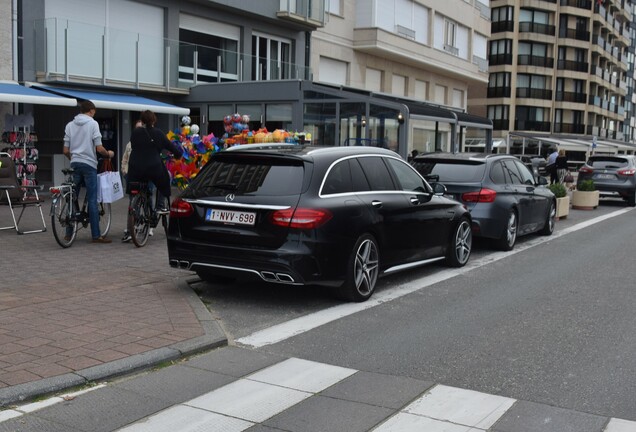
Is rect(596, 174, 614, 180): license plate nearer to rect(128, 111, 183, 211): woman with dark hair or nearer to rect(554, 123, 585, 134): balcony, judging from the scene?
rect(128, 111, 183, 211): woman with dark hair

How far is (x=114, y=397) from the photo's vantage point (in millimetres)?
4805

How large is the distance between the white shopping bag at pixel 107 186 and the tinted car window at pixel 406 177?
4.62 meters

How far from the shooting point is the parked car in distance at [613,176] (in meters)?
24.5

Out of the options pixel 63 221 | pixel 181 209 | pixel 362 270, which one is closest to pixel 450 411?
pixel 362 270

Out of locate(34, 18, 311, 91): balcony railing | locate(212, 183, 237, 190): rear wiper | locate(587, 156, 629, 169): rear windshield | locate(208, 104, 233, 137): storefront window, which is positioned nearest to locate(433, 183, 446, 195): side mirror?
locate(212, 183, 237, 190): rear wiper

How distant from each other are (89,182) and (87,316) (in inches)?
180

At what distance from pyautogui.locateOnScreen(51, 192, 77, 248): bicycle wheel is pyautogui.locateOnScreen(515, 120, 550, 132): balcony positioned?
7028 centimetres

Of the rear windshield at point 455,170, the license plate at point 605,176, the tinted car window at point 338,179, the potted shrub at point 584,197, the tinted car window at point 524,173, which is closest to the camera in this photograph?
the tinted car window at point 338,179

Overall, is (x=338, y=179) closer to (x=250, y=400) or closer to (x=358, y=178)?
(x=358, y=178)

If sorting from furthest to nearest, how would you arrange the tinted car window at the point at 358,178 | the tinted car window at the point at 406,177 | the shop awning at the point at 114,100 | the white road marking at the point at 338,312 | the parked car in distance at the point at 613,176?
the parked car in distance at the point at 613,176, the shop awning at the point at 114,100, the tinted car window at the point at 406,177, the tinted car window at the point at 358,178, the white road marking at the point at 338,312

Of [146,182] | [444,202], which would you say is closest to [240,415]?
[444,202]

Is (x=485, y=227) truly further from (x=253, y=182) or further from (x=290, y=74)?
(x=290, y=74)

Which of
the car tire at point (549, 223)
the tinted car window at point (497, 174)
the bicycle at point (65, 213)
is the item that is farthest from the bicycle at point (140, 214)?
the car tire at point (549, 223)

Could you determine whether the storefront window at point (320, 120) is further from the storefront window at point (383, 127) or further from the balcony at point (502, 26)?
the balcony at point (502, 26)
